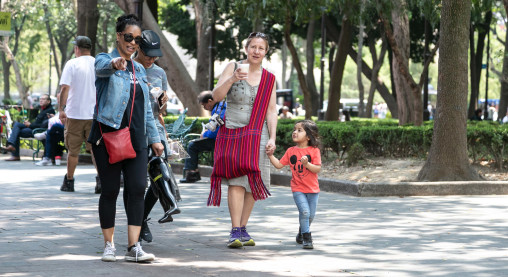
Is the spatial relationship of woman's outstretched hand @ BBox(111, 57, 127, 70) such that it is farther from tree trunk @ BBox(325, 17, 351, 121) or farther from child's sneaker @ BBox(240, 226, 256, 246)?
tree trunk @ BBox(325, 17, 351, 121)

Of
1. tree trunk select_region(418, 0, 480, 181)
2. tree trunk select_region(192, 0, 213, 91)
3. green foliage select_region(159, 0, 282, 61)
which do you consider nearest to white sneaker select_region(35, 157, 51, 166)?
tree trunk select_region(418, 0, 480, 181)

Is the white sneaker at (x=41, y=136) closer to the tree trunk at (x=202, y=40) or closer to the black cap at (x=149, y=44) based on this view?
the tree trunk at (x=202, y=40)

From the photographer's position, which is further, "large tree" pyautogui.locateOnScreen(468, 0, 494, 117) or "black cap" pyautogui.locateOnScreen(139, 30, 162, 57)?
"large tree" pyautogui.locateOnScreen(468, 0, 494, 117)

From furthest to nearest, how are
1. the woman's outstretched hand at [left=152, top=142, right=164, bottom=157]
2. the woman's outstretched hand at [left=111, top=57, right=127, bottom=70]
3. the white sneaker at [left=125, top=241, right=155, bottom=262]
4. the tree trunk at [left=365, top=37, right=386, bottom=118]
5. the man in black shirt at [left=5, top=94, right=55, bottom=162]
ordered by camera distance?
the tree trunk at [left=365, top=37, right=386, bottom=118] < the man in black shirt at [left=5, top=94, right=55, bottom=162] < the woman's outstretched hand at [left=152, top=142, right=164, bottom=157] < the white sneaker at [left=125, top=241, right=155, bottom=262] < the woman's outstretched hand at [left=111, top=57, right=127, bottom=70]

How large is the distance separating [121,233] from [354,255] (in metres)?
2.24

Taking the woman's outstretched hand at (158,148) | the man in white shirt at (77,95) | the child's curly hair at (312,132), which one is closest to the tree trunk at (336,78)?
the man in white shirt at (77,95)

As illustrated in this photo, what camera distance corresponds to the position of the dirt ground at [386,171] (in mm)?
13117

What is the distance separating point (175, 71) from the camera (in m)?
20.1

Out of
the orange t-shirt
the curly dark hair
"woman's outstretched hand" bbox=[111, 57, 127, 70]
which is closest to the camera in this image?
"woman's outstretched hand" bbox=[111, 57, 127, 70]

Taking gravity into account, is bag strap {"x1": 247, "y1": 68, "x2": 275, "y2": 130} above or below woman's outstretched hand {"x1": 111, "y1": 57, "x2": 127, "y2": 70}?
below

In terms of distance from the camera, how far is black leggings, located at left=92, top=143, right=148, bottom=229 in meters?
6.48

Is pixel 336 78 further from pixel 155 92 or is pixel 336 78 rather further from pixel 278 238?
pixel 155 92

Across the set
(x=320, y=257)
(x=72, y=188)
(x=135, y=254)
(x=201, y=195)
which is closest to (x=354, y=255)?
(x=320, y=257)

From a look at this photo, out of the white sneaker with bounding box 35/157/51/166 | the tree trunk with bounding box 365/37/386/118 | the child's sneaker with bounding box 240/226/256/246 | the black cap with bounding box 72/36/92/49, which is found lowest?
the white sneaker with bounding box 35/157/51/166
